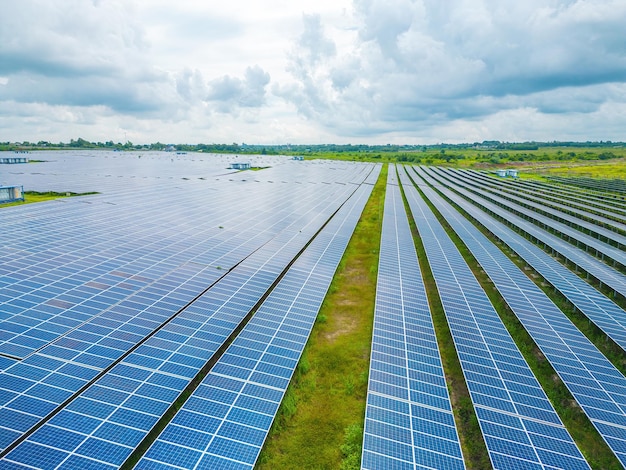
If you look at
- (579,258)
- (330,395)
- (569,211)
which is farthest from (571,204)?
(330,395)

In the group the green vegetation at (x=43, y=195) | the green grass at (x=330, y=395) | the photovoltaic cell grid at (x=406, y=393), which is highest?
the green vegetation at (x=43, y=195)

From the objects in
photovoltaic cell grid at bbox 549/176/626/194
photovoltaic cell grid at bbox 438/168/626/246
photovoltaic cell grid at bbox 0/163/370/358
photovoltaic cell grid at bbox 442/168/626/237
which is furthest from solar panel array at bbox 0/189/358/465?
photovoltaic cell grid at bbox 549/176/626/194

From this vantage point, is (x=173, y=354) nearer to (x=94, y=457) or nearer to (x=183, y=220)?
(x=94, y=457)

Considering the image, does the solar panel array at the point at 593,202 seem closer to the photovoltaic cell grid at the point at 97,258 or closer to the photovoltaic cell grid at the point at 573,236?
the photovoltaic cell grid at the point at 573,236

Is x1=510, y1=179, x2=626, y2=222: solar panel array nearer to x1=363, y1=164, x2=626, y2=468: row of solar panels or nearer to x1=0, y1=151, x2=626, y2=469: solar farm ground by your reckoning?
x1=0, y1=151, x2=626, y2=469: solar farm ground

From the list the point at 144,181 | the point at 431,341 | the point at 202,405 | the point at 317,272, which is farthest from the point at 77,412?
the point at 144,181

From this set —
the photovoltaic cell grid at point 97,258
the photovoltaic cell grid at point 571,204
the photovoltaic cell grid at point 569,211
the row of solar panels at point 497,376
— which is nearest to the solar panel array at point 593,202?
the photovoltaic cell grid at point 571,204
